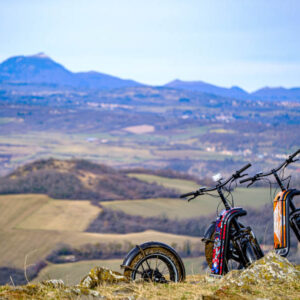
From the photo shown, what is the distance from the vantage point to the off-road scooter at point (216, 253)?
8.23 metres

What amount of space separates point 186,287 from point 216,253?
3.17ft

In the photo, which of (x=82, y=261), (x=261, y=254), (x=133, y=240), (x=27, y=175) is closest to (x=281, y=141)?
(x=27, y=175)

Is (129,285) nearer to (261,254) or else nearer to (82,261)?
(261,254)

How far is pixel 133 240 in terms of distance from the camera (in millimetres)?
78312

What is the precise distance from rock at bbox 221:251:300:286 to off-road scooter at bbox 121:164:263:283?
0.69m

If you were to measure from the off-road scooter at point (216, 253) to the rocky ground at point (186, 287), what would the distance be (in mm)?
271

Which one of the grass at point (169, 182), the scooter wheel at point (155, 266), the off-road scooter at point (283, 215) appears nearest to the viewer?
the scooter wheel at point (155, 266)

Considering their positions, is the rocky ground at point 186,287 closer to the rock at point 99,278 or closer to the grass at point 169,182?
the rock at point 99,278

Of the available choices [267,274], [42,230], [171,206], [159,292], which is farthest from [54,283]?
[171,206]

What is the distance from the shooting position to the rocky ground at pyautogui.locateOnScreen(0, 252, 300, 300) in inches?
277

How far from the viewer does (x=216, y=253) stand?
8.71 m

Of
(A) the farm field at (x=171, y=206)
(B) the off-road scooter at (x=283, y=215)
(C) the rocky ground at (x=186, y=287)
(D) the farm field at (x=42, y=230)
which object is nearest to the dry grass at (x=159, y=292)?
(C) the rocky ground at (x=186, y=287)

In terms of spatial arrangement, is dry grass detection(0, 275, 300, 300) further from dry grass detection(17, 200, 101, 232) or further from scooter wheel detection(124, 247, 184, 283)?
dry grass detection(17, 200, 101, 232)

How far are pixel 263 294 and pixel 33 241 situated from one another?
75968 millimetres
